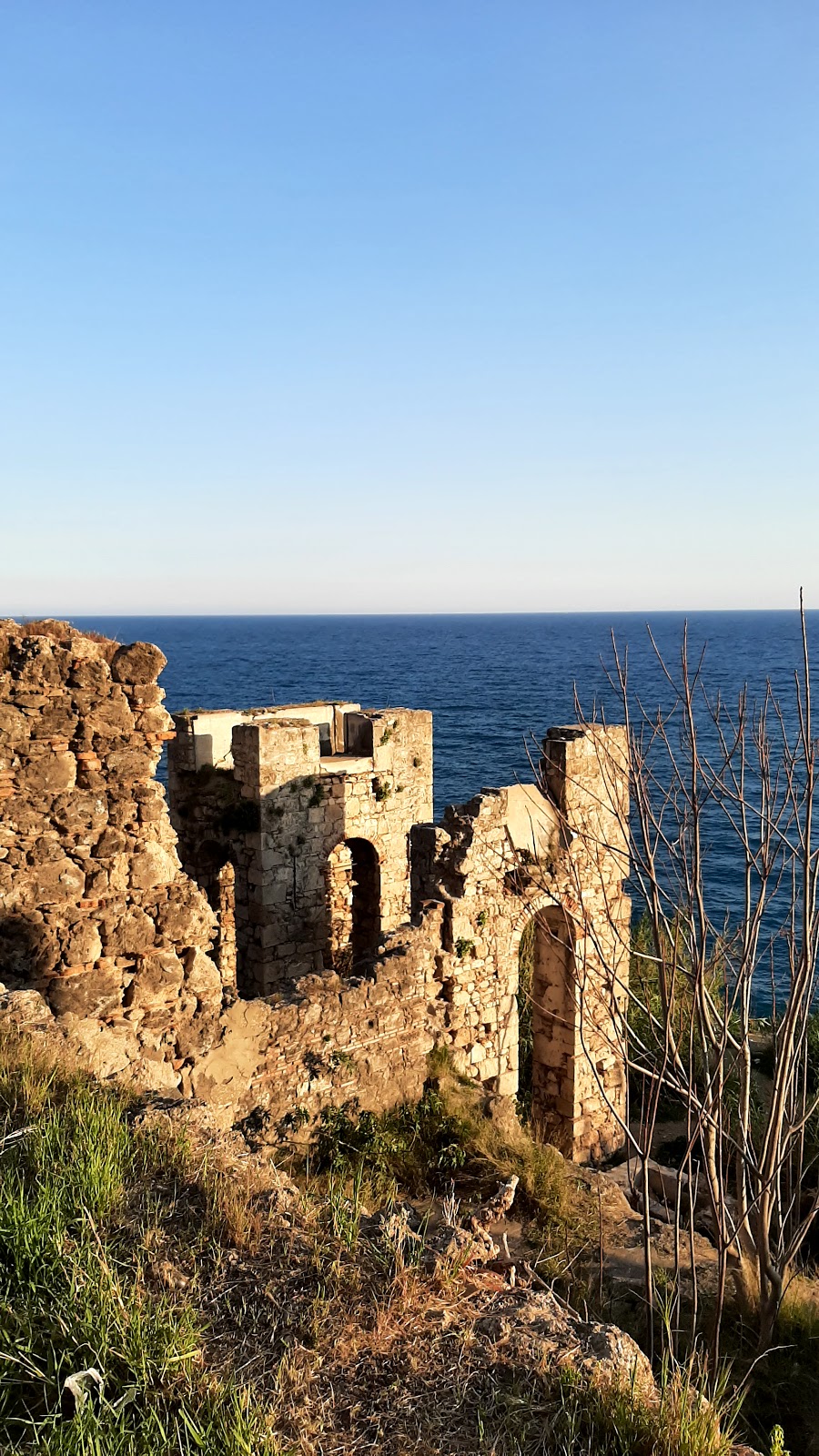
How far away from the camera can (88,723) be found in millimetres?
7754

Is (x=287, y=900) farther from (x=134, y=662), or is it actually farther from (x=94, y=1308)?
(x=94, y=1308)

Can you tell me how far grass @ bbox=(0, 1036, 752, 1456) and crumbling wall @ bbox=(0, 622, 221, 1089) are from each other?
2.35m

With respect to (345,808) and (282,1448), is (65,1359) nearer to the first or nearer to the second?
(282,1448)

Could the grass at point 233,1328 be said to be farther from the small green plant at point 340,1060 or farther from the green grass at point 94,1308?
the small green plant at point 340,1060

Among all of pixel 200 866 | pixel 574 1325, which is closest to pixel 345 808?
pixel 200 866

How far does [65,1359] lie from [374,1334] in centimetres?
122

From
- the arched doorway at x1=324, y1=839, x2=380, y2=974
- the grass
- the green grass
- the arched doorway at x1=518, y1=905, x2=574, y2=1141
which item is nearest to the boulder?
the grass

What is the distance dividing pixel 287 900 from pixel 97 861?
5.61 metres

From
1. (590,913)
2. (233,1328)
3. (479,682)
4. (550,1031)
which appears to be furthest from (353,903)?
(479,682)

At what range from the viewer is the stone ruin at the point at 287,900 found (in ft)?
24.7

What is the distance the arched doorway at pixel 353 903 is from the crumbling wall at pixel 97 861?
23.5ft

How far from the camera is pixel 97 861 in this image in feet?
25.7

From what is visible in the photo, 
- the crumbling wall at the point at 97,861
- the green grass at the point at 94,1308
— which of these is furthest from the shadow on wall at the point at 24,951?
the green grass at the point at 94,1308

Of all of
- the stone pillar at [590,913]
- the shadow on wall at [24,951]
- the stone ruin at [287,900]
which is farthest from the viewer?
the stone pillar at [590,913]
